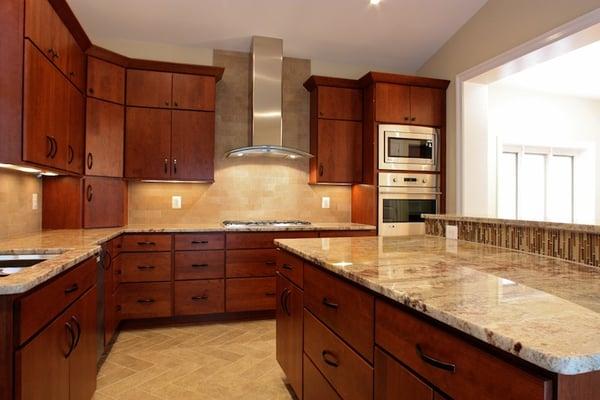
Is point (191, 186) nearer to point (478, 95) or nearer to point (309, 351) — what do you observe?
point (309, 351)

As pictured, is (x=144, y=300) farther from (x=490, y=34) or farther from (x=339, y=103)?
(x=490, y=34)

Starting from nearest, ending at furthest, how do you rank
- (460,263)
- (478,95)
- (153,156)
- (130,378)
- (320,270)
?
(460,263)
(320,270)
(130,378)
(153,156)
(478,95)

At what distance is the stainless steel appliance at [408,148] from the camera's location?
12.6 ft

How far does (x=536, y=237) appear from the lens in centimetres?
167

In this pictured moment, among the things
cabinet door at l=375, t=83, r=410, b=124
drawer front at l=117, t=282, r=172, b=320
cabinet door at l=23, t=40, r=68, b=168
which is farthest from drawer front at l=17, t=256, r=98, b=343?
cabinet door at l=375, t=83, r=410, b=124

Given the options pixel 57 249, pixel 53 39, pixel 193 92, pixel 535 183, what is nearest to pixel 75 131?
pixel 53 39

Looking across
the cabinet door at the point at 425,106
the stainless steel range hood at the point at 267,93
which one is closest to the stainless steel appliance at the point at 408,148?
the cabinet door at the point at 425,106

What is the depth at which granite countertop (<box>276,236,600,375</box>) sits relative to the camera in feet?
2.15

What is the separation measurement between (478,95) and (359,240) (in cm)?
255

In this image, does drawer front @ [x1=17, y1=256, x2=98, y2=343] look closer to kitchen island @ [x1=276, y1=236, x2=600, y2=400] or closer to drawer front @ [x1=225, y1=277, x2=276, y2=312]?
kitchen island @ [x1=276, y1=236, x2=600, y2=400]

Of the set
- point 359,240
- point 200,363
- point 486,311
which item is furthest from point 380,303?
point 200,363

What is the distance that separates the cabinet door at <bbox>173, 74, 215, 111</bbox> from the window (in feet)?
12.4

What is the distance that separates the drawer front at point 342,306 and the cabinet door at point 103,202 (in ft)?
7.52

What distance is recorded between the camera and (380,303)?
1.17 metres
